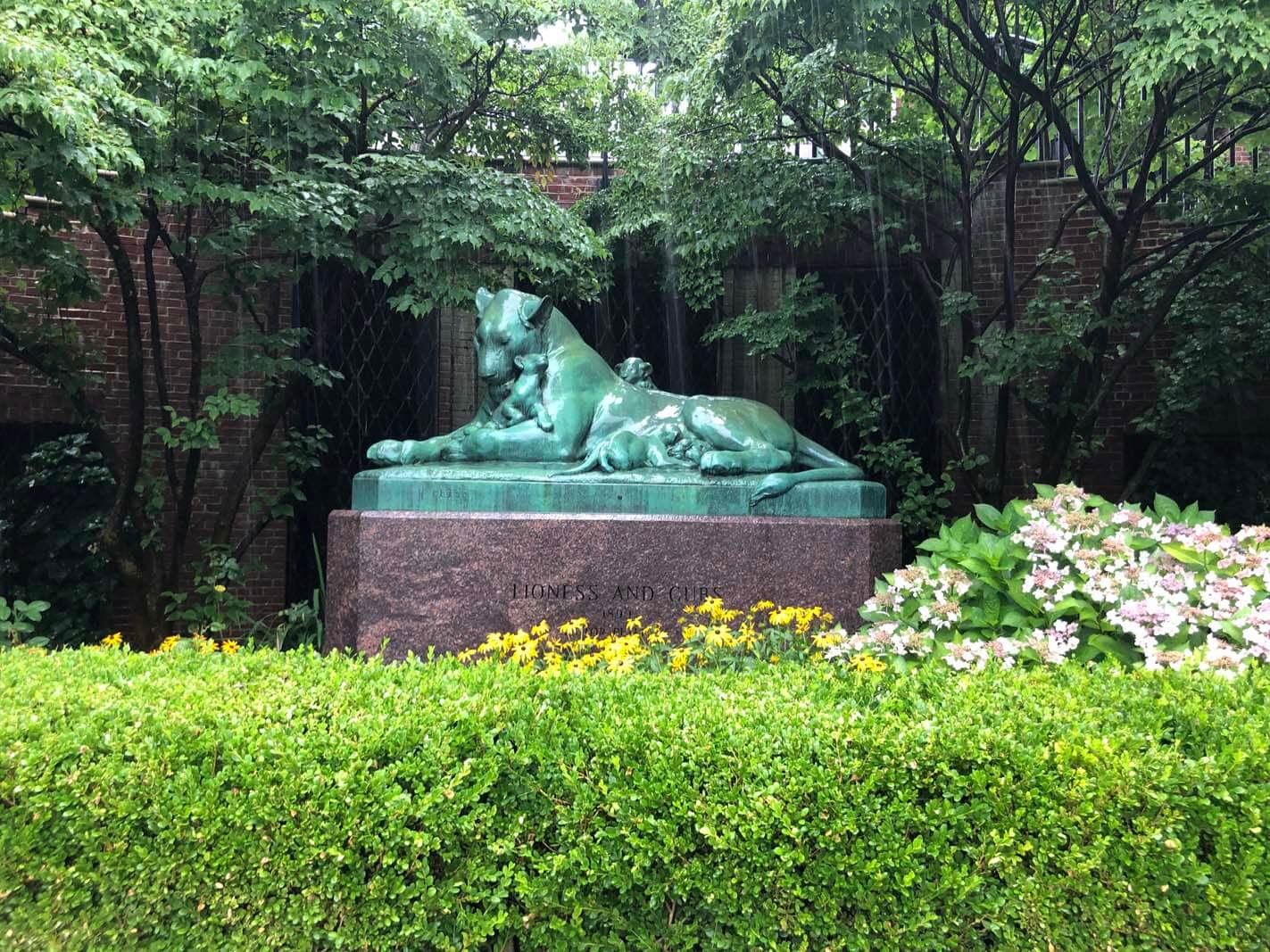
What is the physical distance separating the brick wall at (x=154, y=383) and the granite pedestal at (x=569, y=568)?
492 cm

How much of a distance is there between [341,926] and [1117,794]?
6.49ft

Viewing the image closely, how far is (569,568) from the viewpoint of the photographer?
5270mm

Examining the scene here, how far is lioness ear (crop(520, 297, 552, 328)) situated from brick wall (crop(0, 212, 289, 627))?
4663 mm

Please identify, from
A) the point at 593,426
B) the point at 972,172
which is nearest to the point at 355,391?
the point at 593,426

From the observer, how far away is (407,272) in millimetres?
7918

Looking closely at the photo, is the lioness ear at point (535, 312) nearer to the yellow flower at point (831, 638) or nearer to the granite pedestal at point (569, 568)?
the granite pedestal at point (569, 568)

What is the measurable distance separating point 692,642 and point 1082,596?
1670 mm

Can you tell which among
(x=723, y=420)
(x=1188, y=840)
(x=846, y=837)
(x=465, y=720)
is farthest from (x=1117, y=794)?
(x=723, y=420)

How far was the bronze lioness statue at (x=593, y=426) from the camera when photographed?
564 centimetres

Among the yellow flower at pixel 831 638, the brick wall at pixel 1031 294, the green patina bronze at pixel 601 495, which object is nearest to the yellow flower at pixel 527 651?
the green patina bronze at pixel 601 495

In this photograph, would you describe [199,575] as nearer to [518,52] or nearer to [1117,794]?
[518,52]

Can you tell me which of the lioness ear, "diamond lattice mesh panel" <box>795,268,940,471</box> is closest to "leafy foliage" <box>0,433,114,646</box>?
the lioness ear

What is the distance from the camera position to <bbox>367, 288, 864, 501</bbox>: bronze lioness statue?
5.64 m

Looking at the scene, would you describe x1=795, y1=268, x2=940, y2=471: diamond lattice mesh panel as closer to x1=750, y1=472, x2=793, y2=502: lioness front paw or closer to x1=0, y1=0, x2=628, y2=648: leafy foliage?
x1=0, y1=0, x2=628, y2=648: leafy foliage
